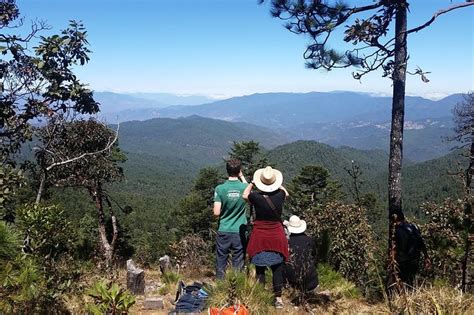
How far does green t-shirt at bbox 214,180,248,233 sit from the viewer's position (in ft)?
15.1

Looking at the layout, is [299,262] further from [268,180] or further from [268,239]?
[268,180]

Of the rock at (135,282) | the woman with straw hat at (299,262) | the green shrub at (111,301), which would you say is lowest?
the rock at (135,282)

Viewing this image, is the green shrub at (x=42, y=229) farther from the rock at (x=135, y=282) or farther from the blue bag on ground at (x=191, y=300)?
the blue bag on ground at (x=191, y=300)

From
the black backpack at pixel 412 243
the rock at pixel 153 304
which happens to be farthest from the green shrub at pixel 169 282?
the black backpack at pixel 412 243

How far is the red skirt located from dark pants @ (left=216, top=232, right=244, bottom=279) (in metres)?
0.37

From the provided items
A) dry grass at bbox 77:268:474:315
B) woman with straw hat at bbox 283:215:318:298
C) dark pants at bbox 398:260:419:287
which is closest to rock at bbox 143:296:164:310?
dry grass at bbox 77:268:474:315

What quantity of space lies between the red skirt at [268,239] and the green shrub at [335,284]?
1.69 meters

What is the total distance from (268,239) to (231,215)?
585 mm

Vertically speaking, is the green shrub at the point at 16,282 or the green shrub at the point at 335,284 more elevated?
the green shrub at the point at 16,282

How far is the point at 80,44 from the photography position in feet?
20.2

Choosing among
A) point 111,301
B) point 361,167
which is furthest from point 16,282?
point 361,167

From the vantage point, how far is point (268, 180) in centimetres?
443

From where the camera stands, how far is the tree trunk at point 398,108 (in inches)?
203

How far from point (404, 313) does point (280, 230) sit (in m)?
1.58
